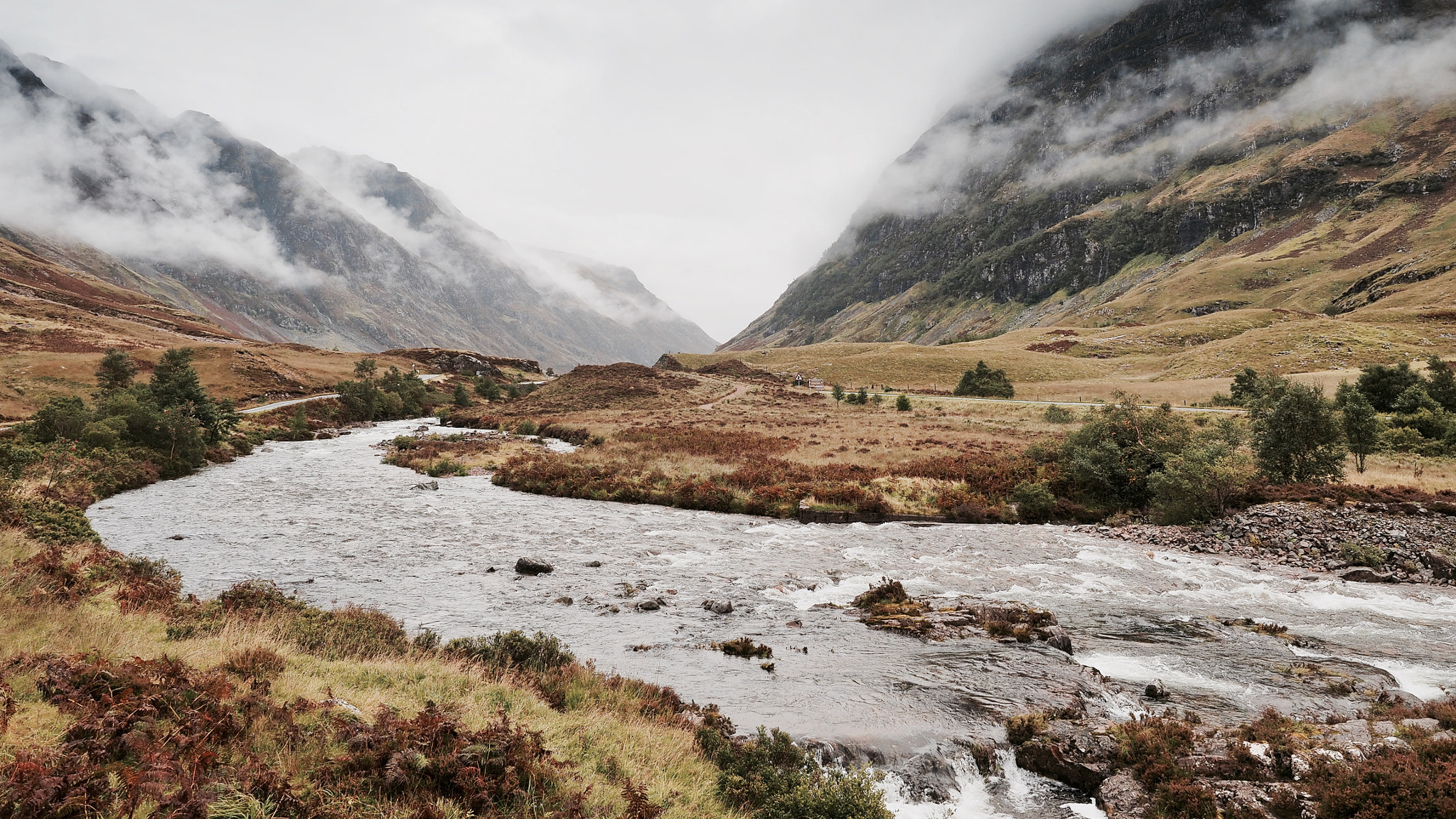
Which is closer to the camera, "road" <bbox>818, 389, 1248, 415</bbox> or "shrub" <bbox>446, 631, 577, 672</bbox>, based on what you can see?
"shrub" <bbox>446, 631, 577, 672</bbox>

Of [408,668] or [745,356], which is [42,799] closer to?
[408,668]

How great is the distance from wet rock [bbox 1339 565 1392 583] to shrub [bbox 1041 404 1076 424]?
120 feet

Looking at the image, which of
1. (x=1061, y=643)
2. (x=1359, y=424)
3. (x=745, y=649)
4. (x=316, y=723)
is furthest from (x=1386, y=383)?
(x=316, y=723)

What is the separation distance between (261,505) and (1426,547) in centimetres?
4998

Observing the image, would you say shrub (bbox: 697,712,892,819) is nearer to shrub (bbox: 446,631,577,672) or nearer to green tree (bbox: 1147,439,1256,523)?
shrub (bbox: 446,631,577,672)

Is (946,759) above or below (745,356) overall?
below

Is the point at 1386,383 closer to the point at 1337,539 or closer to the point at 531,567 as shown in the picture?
the point at 1337,539

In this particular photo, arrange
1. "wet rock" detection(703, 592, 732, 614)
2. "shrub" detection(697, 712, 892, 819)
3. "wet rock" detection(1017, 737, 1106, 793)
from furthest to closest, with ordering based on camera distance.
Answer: "wet rock" detection(703, 592, 732, 614), "wet rock" detection(1017, 737, 1106, 793), "shrub" detection(697, 712, 892, 819)

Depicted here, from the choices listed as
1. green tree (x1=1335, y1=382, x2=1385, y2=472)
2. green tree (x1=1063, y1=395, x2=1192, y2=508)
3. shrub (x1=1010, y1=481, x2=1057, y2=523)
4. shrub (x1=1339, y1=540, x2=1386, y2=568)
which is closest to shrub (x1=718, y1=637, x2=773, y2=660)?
shrub (x1=1010, y1=481, x2=1057, y2=523)

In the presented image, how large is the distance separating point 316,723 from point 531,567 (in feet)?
44.4

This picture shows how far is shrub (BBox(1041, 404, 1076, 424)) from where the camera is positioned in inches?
2239

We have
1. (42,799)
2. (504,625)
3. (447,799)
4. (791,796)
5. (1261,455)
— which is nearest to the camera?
(42,799)

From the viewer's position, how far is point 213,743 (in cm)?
711

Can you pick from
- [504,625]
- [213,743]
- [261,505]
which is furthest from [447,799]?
[261,505]
